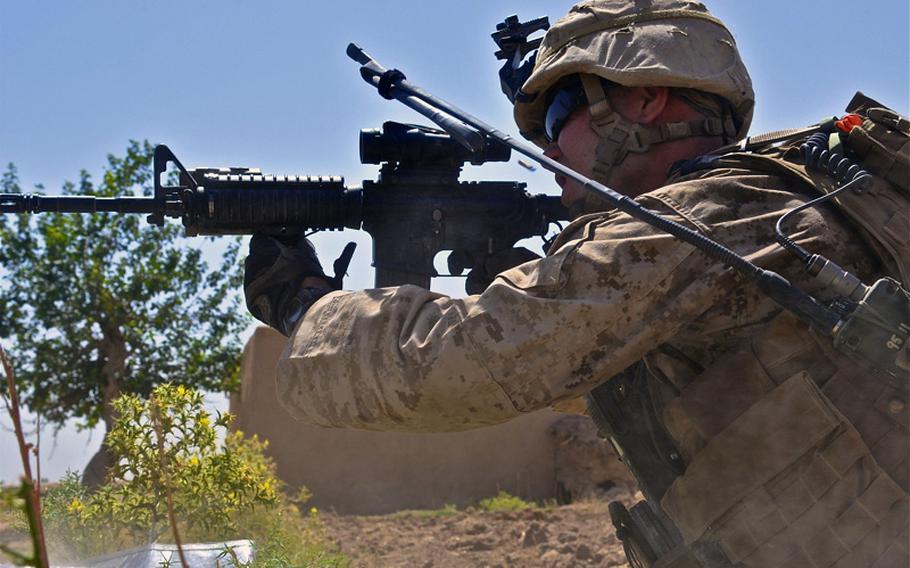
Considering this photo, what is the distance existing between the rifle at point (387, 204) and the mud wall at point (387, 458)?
7.45 m

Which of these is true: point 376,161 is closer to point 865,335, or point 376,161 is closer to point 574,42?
point 574,42

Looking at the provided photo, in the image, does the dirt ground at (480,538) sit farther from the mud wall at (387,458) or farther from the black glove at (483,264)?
the black glove at (483,264)

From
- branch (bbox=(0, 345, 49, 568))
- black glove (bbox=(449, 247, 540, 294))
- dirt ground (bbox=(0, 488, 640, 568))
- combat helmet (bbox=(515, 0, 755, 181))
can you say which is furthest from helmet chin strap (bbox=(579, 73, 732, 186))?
dirt ground (bbox=(0, 488, 640, 568))

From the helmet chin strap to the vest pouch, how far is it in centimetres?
79

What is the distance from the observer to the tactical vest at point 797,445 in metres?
2.76

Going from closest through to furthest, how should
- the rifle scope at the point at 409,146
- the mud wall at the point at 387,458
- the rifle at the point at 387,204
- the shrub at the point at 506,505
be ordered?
the rifle at the point at 387,204 < the rifle scope at the point at 409,146 < the shrub at the point at 506,505 < the mud wall at the point at 387,458

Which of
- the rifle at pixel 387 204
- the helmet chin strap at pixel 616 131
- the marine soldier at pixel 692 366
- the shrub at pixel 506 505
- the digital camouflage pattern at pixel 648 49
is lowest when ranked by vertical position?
the shrub at pixel 506 505

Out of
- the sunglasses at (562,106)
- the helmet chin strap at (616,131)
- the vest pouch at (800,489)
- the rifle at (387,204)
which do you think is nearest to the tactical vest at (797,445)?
the vest pouch at (800,489)

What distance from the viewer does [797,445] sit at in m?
2.79

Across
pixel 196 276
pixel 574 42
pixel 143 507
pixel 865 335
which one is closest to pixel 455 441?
pixel 196 276

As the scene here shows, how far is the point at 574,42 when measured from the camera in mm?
3408

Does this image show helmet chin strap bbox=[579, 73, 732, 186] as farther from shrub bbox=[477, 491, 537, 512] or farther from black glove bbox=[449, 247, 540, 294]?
shrub bbox=[477, 491, 537, 512]

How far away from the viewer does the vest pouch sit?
2.75 metres

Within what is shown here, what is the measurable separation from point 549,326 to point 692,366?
21.9 inches
